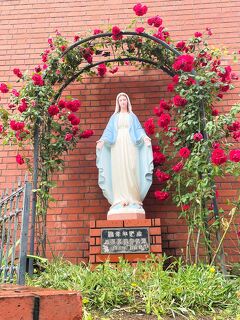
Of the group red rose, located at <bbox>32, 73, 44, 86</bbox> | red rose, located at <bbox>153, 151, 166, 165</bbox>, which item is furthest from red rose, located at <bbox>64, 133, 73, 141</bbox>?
red rose, located at <bbox>153, 151, 166, 165</bbox>

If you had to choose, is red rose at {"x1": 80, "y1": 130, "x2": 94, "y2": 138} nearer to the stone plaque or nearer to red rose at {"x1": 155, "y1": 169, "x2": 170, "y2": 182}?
red rose at {"x1": 155, "y1": 169, "x2": 170, "y2": 182}

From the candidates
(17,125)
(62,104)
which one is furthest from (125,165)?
(17,125)

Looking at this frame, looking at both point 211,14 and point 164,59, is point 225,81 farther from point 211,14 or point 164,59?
point 211,14

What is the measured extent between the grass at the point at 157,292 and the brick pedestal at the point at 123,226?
630 millimetres

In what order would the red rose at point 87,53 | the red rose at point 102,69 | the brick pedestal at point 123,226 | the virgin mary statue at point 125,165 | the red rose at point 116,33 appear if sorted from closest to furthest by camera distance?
the brick pedestal at point 123,226, the virgin mary statue at point 125,165, the red rose at point 116,33, the red rose at point 87,53, the red rose at point 102,69

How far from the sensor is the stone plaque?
11.5 feet

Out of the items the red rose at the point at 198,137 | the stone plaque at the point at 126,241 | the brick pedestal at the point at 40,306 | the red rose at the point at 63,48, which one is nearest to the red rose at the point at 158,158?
the red rose at the point at 198,137

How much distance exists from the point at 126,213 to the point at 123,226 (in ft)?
0.54

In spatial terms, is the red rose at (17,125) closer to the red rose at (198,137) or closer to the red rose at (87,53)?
the red rose at (87,53)

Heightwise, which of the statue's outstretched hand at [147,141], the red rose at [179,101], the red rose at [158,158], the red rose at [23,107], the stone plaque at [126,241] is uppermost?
the red rose at [179,101]

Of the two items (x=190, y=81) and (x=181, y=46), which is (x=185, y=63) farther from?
(x=181, y=46)

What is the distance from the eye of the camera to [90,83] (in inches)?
193

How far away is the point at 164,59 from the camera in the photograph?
4.39m

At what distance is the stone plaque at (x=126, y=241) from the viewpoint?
350 centimetres
